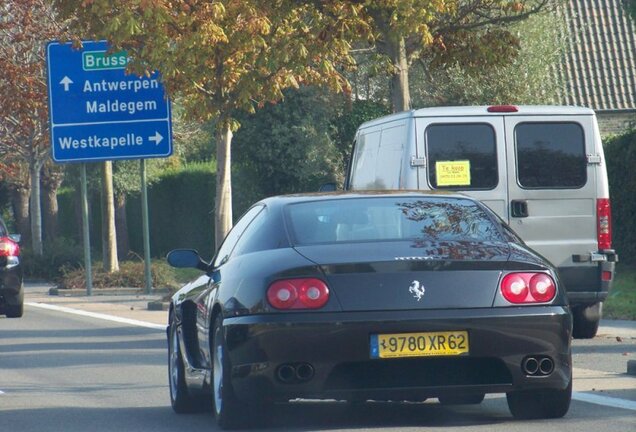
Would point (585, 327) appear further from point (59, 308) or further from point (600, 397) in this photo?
point (59, 308)

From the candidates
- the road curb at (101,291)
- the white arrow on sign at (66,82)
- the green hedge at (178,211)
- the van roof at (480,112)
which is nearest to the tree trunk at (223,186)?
the white arrow on sign at (66,82)

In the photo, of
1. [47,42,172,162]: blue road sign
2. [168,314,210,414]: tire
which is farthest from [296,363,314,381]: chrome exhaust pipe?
[47,42,172,162]: blue road sign

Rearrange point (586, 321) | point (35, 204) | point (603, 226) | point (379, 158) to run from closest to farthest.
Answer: point (603, 226) → point (586, 321) → point (379, 158) → point (35, 204)

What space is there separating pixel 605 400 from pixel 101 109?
15.9 m

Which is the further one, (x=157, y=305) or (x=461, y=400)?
(x=157, y=305)

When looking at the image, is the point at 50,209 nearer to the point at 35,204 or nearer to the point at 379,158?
the point at 35,204

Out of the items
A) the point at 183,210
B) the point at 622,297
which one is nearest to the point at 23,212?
the point at 183,210

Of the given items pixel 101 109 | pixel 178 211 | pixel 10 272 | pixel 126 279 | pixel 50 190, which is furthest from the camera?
pixel 50 190

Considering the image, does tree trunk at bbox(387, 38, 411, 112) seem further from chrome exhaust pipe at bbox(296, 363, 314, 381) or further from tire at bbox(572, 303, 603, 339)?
chrome exhaust pipe at bbox(296, 363, 314, 381)

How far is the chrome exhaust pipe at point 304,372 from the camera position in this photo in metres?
7.89

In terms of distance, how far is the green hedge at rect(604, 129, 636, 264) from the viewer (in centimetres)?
2392

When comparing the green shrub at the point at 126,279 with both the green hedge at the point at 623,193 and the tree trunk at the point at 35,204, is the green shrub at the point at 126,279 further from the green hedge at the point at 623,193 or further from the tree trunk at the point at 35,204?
the green hedge at the point at 623,193

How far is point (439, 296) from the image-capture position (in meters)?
7.92

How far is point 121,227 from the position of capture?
3975 centimetres
